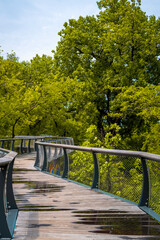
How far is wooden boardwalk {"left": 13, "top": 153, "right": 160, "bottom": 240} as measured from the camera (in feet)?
17.4

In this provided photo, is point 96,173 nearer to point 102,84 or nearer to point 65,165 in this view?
point 65,165

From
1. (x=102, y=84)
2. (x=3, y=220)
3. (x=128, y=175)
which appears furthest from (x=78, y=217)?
(x=102, y=84)

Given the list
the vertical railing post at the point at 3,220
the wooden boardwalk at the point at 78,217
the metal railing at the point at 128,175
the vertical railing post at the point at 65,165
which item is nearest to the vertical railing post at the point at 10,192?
the wooden boardwalk at the point at 78,217

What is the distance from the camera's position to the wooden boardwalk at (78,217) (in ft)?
17.4

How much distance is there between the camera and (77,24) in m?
40.0

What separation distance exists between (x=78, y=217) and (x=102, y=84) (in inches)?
1229

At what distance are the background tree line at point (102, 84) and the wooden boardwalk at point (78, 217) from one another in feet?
71.8

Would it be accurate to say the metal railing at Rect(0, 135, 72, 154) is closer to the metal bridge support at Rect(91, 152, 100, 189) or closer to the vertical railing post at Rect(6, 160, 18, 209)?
the metal bridge support at Rect(91, 152, 100, 189)

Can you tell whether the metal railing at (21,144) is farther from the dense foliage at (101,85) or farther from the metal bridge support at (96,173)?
the metal bridge support at (96,173)

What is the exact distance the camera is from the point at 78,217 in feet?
20.9

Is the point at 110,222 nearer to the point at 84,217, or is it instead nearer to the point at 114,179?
the point at 84,217

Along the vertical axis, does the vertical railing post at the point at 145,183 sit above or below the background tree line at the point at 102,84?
below

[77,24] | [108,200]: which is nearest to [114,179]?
[108,200]

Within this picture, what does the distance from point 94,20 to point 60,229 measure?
121ft
